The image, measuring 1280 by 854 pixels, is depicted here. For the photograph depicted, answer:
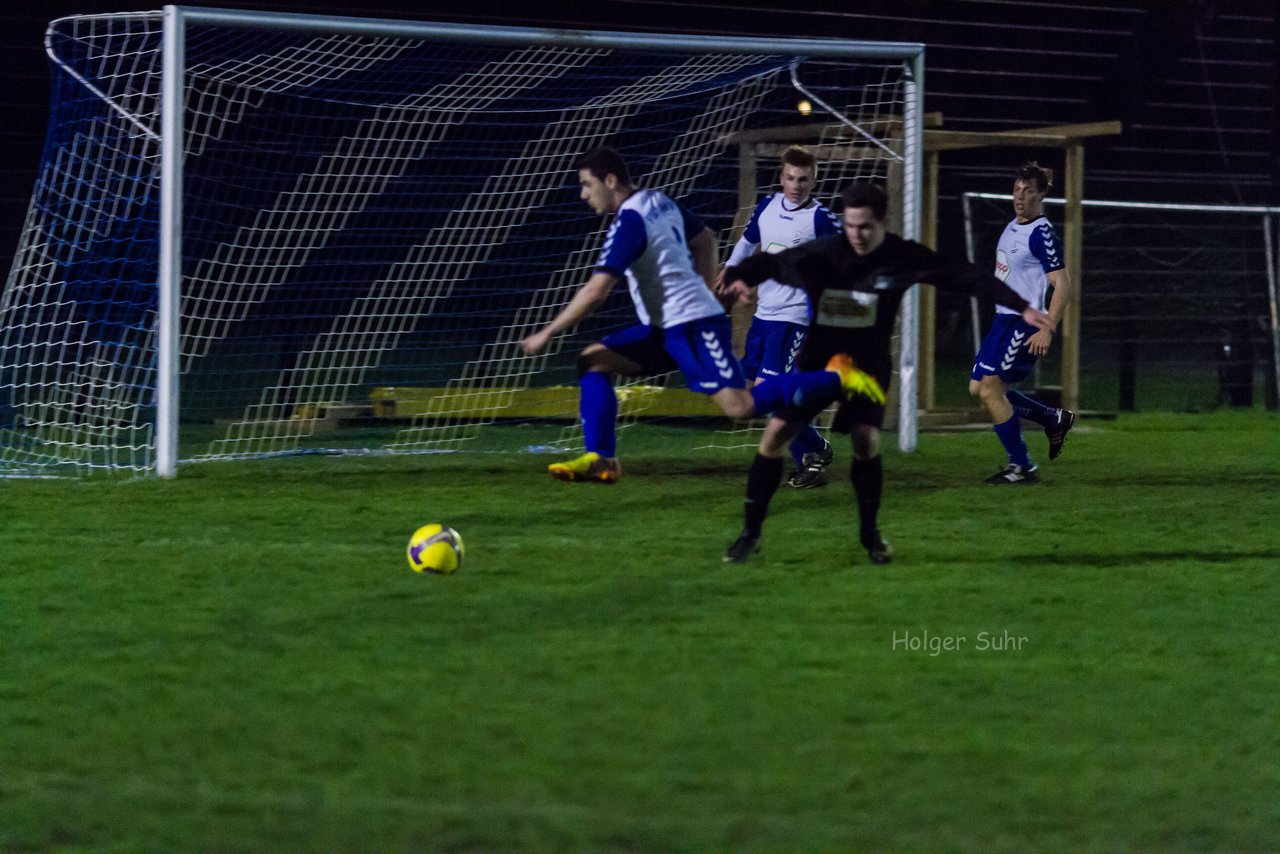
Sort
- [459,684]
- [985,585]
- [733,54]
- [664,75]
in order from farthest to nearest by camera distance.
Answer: [664,75] → [733,54] → [985,585] → [459,684]

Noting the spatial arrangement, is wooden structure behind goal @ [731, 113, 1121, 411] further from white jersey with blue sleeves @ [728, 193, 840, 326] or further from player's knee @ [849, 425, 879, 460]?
player's knee @ [849, 425, 879, 460]

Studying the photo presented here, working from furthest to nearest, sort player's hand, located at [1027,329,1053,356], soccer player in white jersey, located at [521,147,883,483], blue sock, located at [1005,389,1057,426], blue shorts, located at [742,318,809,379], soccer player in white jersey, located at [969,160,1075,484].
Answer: blue sock, located at [1005,389,1057,426]
blue shorts, located at [742,318,809,379]
soccer player in white jersey, located at [969,160,1075,484]
player's hand, located at [1027,329,1053,356]
soccer player in white jersey, located at [521,147,883,483]

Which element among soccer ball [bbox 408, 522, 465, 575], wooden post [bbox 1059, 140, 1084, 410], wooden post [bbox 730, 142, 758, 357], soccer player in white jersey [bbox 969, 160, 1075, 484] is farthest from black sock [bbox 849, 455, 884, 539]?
wooden post [bbox 1059, 140, 1084, 410]

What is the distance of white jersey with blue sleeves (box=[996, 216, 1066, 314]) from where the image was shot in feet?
29.5

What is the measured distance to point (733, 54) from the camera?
10180mm

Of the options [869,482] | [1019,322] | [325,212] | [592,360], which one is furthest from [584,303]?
[325,212]

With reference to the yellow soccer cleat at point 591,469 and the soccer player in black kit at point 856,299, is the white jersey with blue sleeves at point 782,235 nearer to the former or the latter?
the yellow soccer cleat at point 591,469

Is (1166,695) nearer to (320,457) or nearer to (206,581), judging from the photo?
(206,581)

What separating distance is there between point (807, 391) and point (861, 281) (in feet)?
1.62

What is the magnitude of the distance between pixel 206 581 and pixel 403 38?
176 inches

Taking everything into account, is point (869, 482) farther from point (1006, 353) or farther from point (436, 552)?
point (1006, 353)

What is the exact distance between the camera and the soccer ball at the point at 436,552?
607cm

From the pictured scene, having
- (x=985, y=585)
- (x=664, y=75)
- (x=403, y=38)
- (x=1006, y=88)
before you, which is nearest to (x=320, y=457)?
(x=403, y=38)

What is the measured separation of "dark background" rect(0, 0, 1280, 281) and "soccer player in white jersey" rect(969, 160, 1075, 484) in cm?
597
